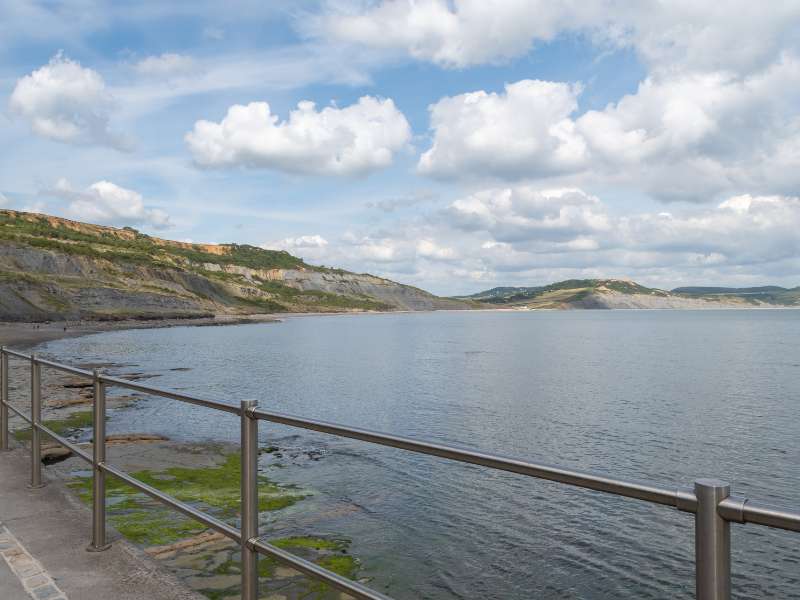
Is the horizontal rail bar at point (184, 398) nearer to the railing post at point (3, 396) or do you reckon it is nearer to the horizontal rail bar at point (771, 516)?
the horizontal rail bar at point (771, 516)

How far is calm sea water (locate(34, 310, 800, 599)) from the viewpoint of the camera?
12.6 meters

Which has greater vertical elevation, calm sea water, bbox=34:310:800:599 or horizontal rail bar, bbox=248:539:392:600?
horizontal rail bar, bbox=248:539:392:600

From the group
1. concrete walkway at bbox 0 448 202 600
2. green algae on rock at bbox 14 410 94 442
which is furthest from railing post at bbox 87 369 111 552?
green algae on rock at bbox 14 410 94 442

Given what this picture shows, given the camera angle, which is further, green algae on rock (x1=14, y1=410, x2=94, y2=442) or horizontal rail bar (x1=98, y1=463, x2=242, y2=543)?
green algae on rock (x1=14, y1=410, x2=94, y2=442)

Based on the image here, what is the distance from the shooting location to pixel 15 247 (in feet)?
399

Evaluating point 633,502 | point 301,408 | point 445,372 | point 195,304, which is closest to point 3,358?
point 633,502

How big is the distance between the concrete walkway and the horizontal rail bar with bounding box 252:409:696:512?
9.59ft

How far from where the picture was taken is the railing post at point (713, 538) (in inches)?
85.3

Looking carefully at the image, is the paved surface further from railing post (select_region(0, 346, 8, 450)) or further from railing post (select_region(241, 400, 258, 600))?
railing post (select_region(0, 346, 8, 450))

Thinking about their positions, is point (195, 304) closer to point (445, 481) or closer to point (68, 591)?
point (445, 481)

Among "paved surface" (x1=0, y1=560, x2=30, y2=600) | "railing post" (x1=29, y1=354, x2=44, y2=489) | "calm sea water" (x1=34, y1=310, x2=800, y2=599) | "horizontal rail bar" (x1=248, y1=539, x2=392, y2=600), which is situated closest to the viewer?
"horizontal rail bar" (x1=248, y1=539, x2=392, y2=600)

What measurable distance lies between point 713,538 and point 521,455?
21.8m

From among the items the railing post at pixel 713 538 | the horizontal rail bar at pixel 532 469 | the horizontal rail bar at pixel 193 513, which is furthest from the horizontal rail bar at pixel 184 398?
the railing post at pixel 713 538

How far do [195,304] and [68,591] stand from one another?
160800 millimetres
